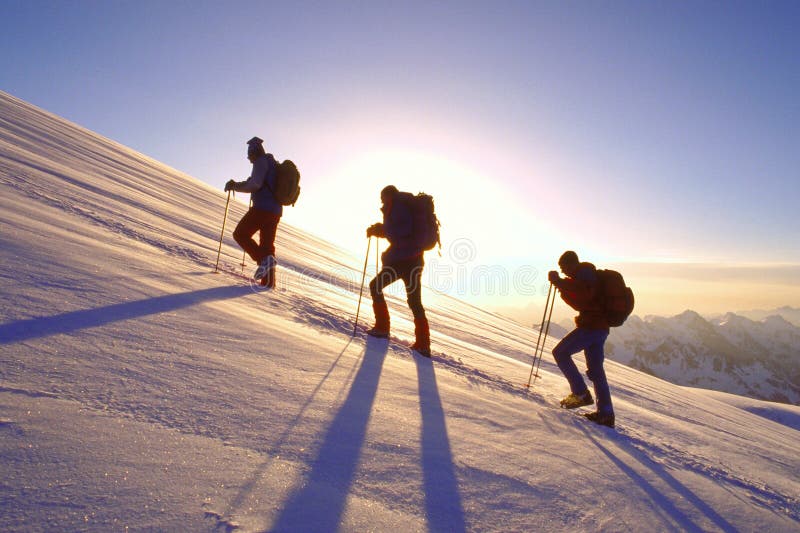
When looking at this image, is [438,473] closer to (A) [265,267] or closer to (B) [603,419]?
(B) [603,419]

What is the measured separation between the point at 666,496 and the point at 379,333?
10.2 feet

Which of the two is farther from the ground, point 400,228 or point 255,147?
point 255,147

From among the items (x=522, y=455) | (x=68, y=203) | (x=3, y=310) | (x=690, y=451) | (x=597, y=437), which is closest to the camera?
(x=3, y=310)

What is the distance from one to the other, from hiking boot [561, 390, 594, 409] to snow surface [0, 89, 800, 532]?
14 cm

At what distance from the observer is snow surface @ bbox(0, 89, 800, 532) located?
143cm

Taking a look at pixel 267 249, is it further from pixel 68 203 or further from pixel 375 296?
pixel 68 203

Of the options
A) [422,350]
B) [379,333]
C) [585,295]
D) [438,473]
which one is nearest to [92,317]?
[438,473]

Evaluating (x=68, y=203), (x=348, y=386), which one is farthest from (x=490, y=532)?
(x=68, y=203)

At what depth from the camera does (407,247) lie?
4.82 m

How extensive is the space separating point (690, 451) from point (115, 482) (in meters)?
4.75

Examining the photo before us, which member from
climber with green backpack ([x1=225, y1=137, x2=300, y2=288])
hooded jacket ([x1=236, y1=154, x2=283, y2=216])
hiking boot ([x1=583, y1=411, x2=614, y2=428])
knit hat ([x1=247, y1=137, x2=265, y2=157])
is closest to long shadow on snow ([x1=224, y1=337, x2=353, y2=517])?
hiking boot ([x1=583, y1=411, x2=614, y2=428])

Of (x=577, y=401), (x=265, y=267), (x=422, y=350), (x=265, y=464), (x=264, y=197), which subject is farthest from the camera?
(x=264, y=197)

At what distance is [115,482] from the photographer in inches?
53.9

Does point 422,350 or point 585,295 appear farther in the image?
point 422,350
